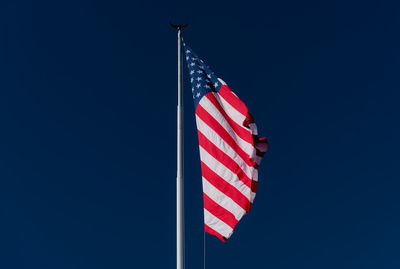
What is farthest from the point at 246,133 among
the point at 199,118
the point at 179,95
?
the point at 179,95

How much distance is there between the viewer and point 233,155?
11.9 metres

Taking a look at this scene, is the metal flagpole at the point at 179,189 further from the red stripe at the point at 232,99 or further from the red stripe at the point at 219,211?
the red stripe at the point at 232,99

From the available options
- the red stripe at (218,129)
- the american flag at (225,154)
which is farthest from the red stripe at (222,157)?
the red stripe at (218,129)

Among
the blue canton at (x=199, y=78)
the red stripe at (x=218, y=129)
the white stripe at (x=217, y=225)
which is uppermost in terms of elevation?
the blue canton at (x=199, y=78)

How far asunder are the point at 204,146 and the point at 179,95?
6.06ft

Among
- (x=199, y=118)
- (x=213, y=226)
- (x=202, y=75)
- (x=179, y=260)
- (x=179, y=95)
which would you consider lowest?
(x=179, y=260)

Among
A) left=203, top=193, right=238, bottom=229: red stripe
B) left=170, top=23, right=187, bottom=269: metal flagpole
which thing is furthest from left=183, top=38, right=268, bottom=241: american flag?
left=170, top=23, right=187, bottom=269: metal flagpole

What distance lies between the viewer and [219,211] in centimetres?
1141

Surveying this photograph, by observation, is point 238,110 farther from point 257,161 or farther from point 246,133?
point 257,161

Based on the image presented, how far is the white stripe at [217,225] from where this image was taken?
11.3 m

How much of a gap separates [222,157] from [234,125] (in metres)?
1.18

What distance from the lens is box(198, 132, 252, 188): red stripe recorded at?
1175cm

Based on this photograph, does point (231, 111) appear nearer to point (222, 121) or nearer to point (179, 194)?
point (222, 121)

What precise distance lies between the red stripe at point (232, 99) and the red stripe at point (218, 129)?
82 centimetres
